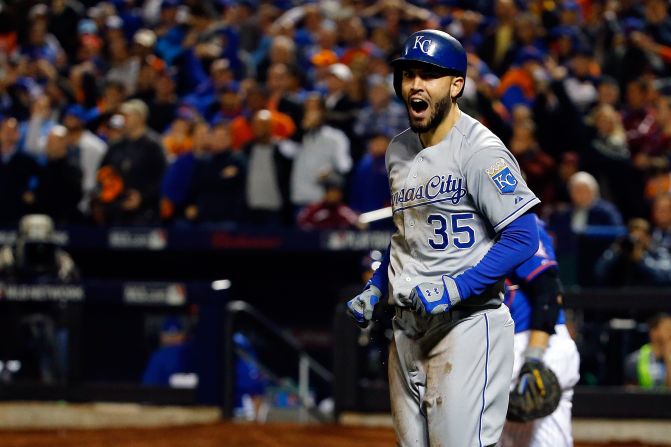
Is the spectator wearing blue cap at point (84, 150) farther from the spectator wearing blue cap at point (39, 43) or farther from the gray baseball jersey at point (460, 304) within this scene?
the gray baseball jersey at point (460, 304)

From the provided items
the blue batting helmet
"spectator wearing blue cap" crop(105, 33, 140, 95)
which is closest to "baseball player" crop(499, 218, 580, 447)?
the blue batting helmet

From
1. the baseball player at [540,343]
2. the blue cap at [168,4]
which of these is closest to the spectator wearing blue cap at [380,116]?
the blue cap at [168,4]

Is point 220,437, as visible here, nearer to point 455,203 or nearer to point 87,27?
point 455,203

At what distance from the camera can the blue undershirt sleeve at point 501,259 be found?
13.7 feet

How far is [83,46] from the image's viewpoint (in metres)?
14.6

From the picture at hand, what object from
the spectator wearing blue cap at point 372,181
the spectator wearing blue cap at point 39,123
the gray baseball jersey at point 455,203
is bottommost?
the gray baseball jersey at point 455,203

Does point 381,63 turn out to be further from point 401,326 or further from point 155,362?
point 401,326

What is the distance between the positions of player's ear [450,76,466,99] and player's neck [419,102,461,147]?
0.06 m

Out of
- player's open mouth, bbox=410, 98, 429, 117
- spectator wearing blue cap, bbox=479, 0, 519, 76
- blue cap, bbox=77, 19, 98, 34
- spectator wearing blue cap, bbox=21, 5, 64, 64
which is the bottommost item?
player's open mouth, bbox=410, 98, 429, 117

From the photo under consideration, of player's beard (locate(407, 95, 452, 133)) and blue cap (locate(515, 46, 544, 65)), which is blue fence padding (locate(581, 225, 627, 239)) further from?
player's beard (locate(407, 95, 452, 133))

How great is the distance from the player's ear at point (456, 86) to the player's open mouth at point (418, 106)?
12 cm

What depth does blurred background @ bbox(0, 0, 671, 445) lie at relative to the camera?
9.45 m

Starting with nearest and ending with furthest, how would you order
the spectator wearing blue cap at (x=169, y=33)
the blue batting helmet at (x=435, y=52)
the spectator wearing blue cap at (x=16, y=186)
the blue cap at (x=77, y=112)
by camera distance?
the blue batting helmet at (x=435, y=52) → the spectator wearing blue cap at (x=16, y=186) → the blue cap at (x=77, y=112) → the spectator wearing blue cap at (x=169, y=33)

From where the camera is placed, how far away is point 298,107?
1163 centimetres
